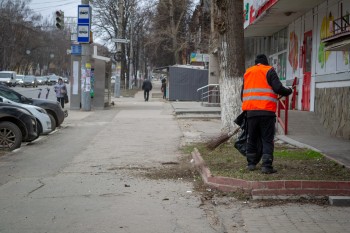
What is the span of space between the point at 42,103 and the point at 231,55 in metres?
7.48

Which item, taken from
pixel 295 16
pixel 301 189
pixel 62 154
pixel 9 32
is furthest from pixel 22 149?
pixel 9 32

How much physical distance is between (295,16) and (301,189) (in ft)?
41.3

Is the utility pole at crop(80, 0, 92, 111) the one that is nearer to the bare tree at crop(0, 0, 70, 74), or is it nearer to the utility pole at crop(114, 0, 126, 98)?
the utility pole at crop(114, 0, 126, 98)

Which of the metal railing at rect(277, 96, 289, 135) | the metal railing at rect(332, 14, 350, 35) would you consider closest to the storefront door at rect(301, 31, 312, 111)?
the metal railing at rect(277, 96, 289, 135)

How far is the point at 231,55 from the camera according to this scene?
11023 millimetres

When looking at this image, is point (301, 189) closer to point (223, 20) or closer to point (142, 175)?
point (142, 175)

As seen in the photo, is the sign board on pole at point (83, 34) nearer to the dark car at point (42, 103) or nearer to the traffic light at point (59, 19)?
the traffic light at point (59, 19)

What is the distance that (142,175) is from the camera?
28.5ft

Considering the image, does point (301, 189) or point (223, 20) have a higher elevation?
point (223, 20)

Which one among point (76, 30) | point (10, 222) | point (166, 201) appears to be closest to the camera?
point (10, 222)

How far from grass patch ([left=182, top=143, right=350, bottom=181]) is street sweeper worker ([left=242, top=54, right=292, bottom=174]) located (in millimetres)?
355

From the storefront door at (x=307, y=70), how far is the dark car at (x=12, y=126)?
9.46 m

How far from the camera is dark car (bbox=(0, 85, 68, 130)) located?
14.6 metres

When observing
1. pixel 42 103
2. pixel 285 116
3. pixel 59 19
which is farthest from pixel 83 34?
pixel 285 116
